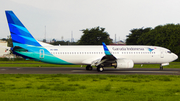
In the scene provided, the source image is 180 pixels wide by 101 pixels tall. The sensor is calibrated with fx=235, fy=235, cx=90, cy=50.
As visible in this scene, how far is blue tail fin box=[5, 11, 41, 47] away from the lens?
27672 mm

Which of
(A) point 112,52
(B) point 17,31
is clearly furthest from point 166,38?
(B) point 17,31

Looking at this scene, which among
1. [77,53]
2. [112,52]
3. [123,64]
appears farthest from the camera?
[112,52]

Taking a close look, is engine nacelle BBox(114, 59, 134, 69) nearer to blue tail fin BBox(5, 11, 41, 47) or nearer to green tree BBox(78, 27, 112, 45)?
blue tail fin BBox(5, 11, 41, 47)

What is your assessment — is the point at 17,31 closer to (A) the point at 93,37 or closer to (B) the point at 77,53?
(B) the point at 77,53

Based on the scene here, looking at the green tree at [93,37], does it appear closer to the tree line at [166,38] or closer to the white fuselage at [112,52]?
the tree line at [166,38]

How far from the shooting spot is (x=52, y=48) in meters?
29.3

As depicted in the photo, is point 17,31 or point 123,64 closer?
point 123,64

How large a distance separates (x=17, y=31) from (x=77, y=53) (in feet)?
25.2

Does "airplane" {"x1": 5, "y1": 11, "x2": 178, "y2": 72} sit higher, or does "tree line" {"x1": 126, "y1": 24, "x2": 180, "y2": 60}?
"tree line" {"x1": 126, "y1": 24, "x2": 180, "y2": 60}

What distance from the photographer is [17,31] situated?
2784cm

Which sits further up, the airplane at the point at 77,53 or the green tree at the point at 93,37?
the green tree at the point at 93,37

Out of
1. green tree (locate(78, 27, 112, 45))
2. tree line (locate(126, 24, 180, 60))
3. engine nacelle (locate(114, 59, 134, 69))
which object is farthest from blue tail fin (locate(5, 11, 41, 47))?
green tree (locate(78, 27, 112, 45))

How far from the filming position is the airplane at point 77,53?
27656 mm

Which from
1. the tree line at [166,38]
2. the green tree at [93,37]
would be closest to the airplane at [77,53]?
the tree line at [166,38]
